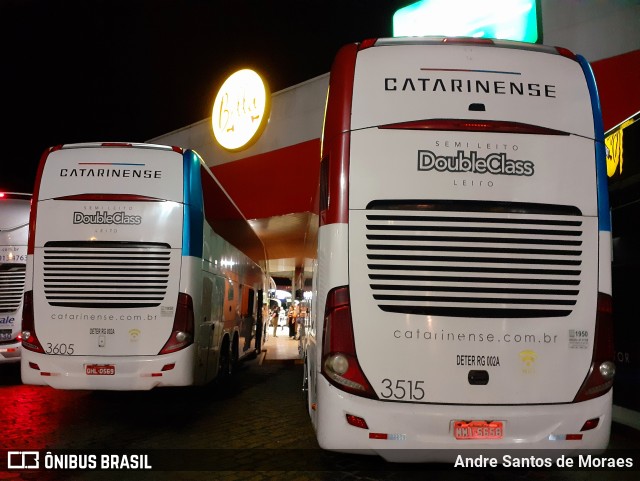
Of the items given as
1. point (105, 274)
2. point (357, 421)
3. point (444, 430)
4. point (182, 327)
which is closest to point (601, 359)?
point (444, 430)

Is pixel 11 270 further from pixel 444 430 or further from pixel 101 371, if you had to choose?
pixel 444 430

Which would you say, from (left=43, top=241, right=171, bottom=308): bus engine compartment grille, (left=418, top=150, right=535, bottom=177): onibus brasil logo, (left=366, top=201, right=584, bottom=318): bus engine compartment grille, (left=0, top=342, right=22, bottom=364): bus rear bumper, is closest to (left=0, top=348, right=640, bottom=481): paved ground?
(left=0, top=342, right=22, bottom=364): bus rear bumper

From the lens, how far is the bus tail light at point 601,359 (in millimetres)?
4211

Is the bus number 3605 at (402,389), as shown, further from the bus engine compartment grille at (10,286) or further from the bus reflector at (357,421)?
the bus engine compartment grille at (10,286)

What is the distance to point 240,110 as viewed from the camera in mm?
18281

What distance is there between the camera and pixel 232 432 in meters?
6.80

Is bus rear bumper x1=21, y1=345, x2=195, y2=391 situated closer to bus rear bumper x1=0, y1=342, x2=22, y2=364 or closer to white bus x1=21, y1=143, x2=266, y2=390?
white bus x1=21, y1=143, x2=266, y2=390

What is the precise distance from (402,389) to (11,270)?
1029 cm

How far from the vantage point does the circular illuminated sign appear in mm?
17422

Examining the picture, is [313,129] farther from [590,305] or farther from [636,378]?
[590,305]

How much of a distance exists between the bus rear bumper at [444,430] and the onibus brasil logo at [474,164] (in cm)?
184

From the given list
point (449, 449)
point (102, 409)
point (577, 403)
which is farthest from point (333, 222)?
point (102, 409)

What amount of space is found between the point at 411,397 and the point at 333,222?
1.48 metres

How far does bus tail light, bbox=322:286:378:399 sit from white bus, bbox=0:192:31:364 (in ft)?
30.6
